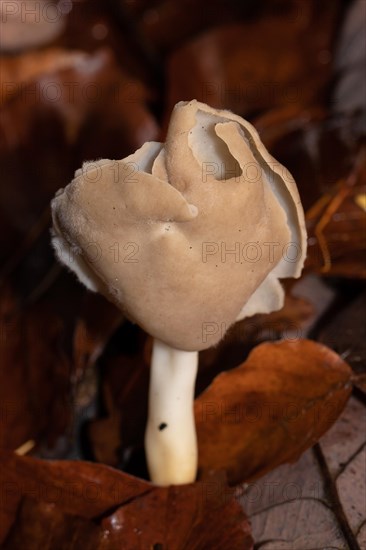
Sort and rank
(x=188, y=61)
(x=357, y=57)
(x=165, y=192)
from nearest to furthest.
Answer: (x=165, y=192)
(x=357, y=57)
(x=188, y=61)

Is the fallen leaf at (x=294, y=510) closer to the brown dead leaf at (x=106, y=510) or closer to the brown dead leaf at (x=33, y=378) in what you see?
the brown dead leaf at (x=106, y=510)

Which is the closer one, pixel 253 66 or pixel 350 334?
pixel 350 334

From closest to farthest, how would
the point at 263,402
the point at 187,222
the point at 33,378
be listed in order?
the point at 187,222, the point at 263,402, the point at 33,378

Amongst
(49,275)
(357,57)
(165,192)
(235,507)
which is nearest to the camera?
(165,192)

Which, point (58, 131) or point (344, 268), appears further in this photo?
point (58, 131)

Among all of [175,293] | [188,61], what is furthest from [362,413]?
[188,61]

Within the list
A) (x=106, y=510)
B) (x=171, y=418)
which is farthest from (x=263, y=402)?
(x=106, y=510)

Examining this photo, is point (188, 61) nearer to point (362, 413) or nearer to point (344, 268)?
point (344, 268)

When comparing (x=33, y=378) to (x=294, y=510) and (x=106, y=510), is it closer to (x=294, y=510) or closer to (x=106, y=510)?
(x=106, y=510)
